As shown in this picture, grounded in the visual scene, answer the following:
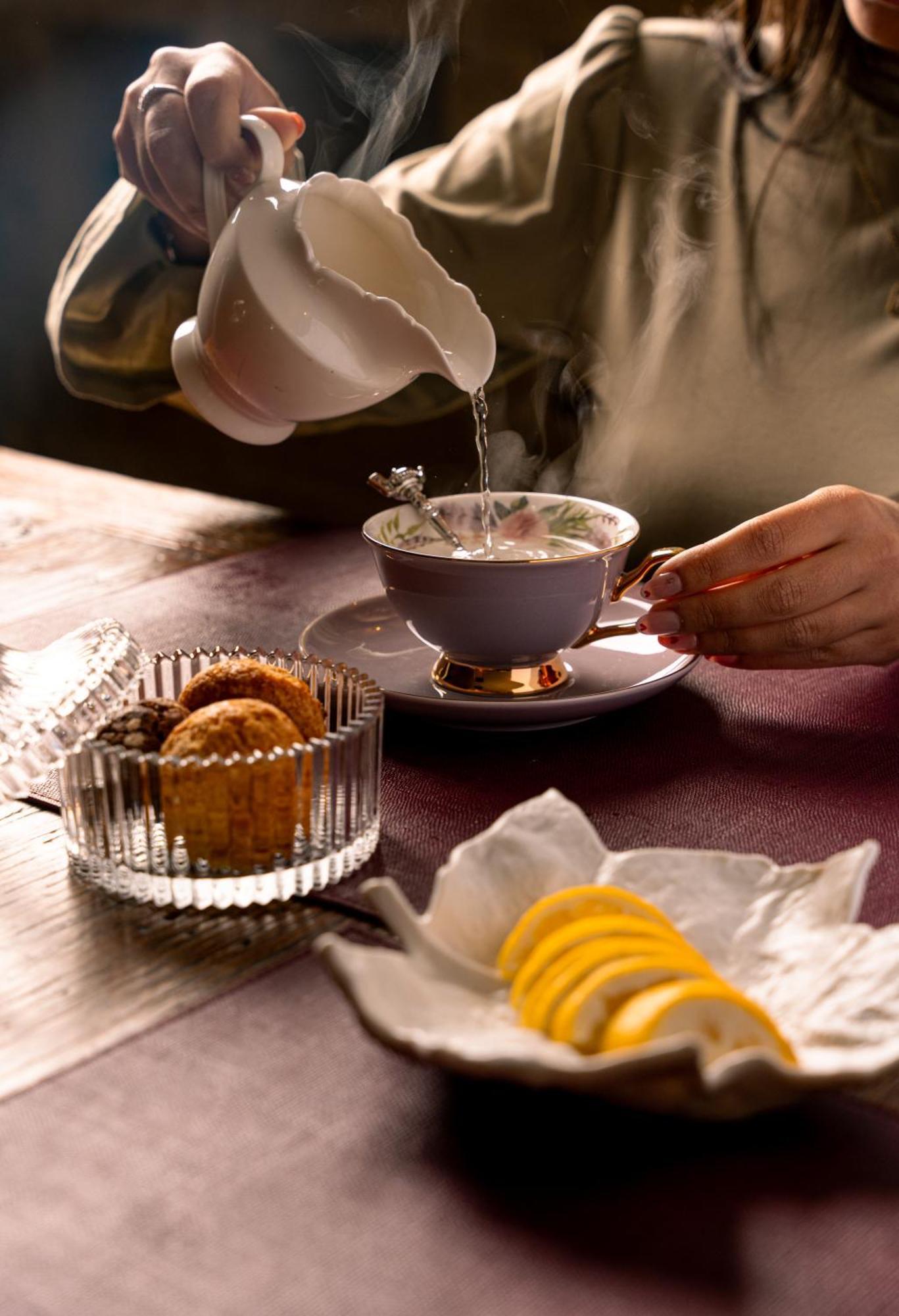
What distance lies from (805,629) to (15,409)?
3.13m

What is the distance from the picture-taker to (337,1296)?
0.36 m

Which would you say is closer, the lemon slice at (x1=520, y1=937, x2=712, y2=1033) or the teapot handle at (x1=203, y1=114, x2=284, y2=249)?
the lemon slice at (x1=520, y1=937, x2=712, y2=1033)

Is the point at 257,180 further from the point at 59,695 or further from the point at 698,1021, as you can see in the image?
the point at 698,1021

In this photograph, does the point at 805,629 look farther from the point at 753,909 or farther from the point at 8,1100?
the point at 8,1100

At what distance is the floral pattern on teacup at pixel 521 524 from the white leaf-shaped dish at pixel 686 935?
1.17 feet

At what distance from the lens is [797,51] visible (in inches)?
66.5

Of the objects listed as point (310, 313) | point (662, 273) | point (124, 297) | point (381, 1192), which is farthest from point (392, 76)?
point (381, 1192)

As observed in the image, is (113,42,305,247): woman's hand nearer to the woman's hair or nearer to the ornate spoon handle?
the ornate spoon handle

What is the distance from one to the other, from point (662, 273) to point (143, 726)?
57.9 inches

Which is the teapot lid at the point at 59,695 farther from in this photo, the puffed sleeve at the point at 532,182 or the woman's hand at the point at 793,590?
the puffed sleeve at the point at 532,182

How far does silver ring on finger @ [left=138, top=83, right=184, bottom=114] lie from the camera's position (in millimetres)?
944

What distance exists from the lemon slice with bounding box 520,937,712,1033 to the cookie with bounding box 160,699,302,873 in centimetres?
16

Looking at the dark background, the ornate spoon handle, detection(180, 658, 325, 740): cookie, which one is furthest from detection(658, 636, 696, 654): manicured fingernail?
the dark background

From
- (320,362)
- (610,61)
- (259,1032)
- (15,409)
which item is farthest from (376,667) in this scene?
(15,409)
